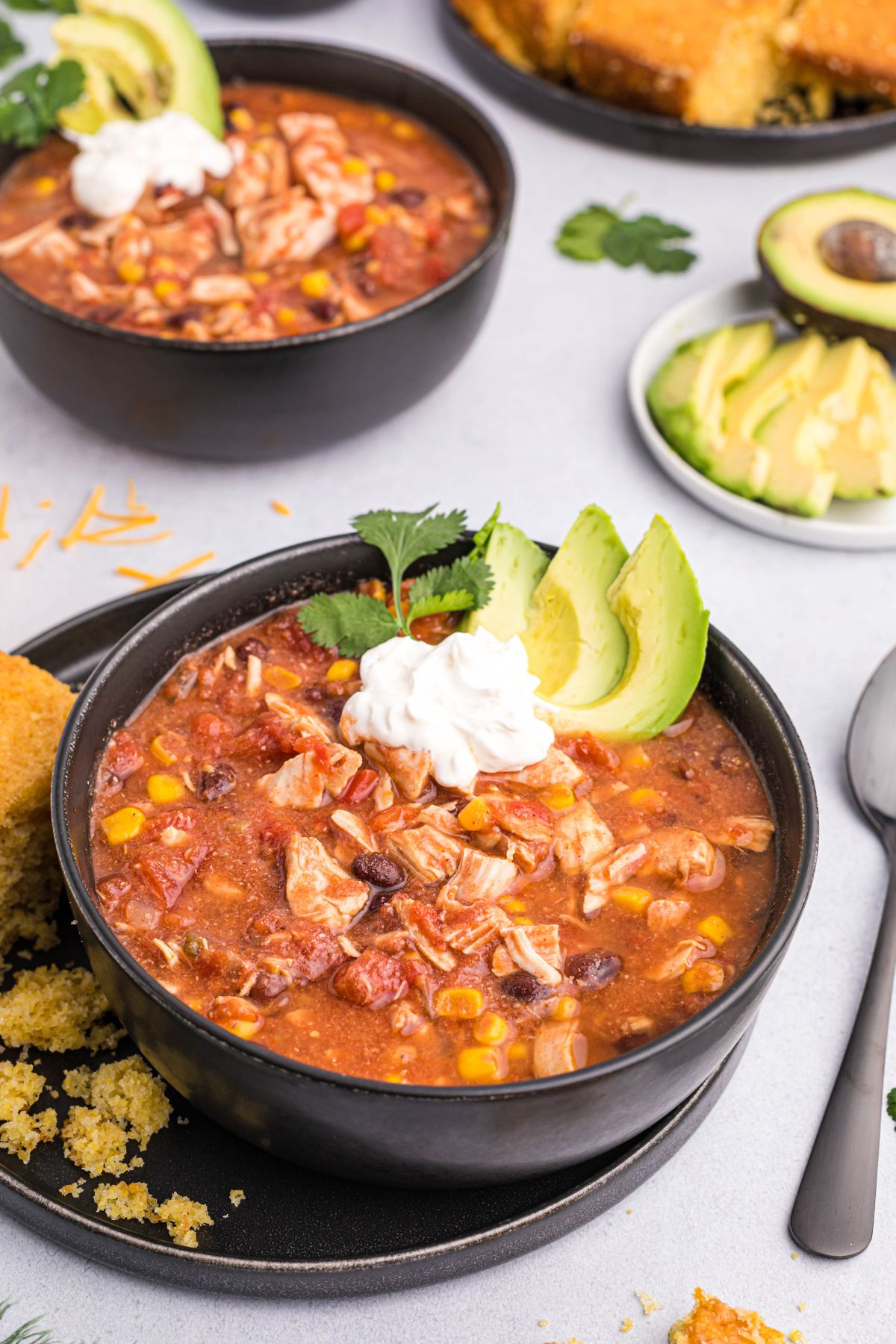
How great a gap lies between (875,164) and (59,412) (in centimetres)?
363

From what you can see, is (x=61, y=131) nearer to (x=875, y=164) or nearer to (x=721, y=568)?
(x=721, y=568)

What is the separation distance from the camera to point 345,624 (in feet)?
10.8

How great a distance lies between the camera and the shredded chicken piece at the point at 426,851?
2852mm

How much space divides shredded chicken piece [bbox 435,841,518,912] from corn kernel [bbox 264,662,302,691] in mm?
680

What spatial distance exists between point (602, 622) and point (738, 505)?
4.53 ft

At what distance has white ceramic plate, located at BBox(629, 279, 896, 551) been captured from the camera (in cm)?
443

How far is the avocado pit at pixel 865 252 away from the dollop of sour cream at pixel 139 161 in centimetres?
211

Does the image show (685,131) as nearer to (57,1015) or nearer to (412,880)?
(412,880)

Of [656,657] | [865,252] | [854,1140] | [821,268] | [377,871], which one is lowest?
[854,1140]

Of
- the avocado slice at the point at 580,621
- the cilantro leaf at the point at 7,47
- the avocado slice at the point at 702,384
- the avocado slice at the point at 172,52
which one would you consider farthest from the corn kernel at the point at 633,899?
the cilantro leaf at the point at 7,47

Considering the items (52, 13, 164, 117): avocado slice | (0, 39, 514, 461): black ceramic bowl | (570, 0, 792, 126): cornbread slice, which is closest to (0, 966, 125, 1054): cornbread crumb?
(0, 39, 514, 461): black ceramic bowl

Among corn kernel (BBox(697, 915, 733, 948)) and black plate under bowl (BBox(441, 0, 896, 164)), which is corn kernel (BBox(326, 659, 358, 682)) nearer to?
corn kernel (BBox(697, 915, 733, 948))

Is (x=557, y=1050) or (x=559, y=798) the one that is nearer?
(x=557, y=1050)

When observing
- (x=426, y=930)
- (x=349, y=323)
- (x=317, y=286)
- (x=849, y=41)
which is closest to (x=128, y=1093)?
(x=426, y=930)
